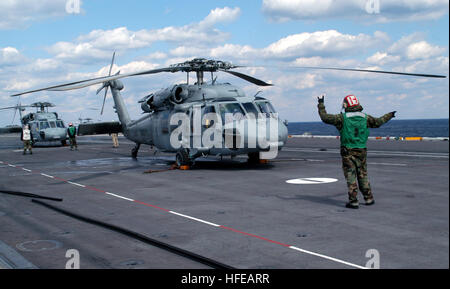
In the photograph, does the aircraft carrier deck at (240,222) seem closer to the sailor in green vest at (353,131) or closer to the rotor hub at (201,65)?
the sailor in green vest at (353,131)

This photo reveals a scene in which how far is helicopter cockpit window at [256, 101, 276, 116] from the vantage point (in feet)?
55.6

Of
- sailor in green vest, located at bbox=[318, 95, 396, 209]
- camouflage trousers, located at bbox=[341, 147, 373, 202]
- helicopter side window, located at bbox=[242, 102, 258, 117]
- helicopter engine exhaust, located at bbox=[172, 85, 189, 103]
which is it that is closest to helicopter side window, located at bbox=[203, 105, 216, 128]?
helicopter side window, located at bbox=[242, 102, 258, 117]

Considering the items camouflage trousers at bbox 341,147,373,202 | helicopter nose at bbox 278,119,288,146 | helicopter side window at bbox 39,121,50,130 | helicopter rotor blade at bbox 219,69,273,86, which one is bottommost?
Result: camouflage trousers at bbox 341,147,373,202

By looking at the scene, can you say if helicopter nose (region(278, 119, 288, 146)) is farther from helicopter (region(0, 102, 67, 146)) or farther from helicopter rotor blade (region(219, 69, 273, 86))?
helicopter (region(0, 102, 67, 146))

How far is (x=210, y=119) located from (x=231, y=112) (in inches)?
34.8

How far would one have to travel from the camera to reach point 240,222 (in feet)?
27.7

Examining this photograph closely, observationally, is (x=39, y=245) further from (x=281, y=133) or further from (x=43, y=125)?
(x=43, y=125)

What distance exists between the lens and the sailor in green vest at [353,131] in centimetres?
882

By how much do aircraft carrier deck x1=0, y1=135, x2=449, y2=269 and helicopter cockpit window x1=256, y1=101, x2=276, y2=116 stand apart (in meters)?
2.67

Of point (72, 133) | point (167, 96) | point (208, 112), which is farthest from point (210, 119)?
point (72, 133)

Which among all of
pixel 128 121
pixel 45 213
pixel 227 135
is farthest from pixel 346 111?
pixel 128 121

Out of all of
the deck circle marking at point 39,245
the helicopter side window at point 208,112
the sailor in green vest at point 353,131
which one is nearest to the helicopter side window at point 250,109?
the helicopter side window at point 208,112

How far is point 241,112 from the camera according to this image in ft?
54.7

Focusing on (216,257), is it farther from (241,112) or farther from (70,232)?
(241,112)
